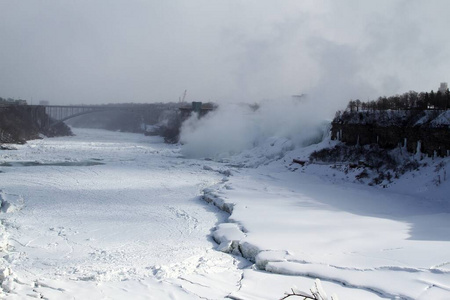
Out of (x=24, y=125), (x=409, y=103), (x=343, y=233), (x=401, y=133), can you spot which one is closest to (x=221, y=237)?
(x=343, y=233)

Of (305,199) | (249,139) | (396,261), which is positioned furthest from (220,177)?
(396,261)

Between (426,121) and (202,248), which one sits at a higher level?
(426,121)

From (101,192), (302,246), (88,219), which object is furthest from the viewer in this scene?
(101,192)

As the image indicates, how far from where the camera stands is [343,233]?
491 inches

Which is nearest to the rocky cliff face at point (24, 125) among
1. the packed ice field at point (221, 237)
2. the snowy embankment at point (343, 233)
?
the packed ice field at point (221, 237)

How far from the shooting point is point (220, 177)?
25938 mm

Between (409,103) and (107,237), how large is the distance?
69.6 feet

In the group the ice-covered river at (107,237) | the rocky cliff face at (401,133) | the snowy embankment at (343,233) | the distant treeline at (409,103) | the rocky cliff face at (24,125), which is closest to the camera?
the snowy embankment at (343,233)

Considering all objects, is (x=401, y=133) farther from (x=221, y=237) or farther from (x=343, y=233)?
(x=221, y=237)

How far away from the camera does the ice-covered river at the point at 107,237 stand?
8695 millimetres

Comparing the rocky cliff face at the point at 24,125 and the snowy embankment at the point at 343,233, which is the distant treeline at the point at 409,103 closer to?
the snowy embankment at the point at 343,233

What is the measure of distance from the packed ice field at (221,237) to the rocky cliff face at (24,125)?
31064 millimetres

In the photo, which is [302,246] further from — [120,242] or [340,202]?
[340,202]

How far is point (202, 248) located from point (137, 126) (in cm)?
9632
